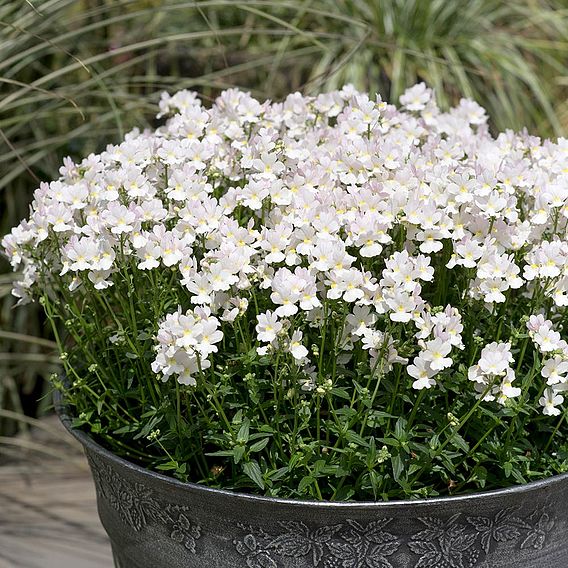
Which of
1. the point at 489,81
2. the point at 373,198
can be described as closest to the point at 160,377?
the point at 373,198

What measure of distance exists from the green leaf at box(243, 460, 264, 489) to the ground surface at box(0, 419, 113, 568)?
995 mm

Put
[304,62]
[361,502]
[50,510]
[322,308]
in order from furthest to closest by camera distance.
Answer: [304,62] → [50,510] → [322,308] → [361,502]

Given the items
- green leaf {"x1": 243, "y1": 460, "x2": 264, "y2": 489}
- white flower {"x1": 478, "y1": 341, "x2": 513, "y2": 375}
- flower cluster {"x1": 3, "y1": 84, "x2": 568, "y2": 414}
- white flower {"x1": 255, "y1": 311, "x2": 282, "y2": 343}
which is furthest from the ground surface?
white flower {"x1": 478, "y1": 341, "x2": 513, "y2": 375}

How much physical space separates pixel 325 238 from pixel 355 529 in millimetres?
370

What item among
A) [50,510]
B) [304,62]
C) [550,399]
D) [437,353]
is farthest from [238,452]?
[304,62]

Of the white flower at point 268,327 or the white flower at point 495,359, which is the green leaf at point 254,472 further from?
the white flower at point 495,359

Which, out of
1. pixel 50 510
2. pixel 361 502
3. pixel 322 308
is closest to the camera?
pixel 361 502

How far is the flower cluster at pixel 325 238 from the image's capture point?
3.75ft

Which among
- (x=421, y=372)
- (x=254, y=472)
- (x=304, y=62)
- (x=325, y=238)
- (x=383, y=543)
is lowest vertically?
(x=383, y=543)

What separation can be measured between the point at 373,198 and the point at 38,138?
5.31ft

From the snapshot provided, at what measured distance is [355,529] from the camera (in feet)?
3.75

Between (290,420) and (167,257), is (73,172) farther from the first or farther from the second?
(290,420)

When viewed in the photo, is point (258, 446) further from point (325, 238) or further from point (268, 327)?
point (325, 238)

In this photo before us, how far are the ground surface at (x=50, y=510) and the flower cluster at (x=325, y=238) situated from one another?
0.86 meters
